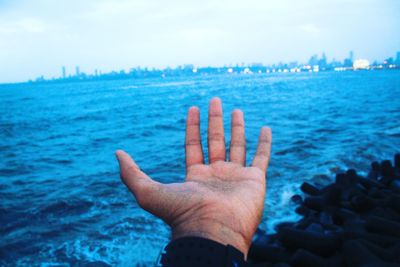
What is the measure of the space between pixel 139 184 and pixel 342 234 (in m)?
3.34

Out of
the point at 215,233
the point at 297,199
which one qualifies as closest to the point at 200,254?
the point at 215,233

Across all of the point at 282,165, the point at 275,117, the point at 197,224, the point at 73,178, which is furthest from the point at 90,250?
the point at 275,117

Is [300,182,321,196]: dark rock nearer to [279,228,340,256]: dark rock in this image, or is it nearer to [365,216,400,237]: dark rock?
[365,216,400,237]: dark rock

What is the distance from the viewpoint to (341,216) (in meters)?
5.72

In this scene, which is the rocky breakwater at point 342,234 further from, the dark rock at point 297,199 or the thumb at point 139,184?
the thumb at point 139,184

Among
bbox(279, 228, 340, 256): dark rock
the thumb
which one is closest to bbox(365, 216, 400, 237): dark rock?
bbox(279, 228, 340, 256): dark rock

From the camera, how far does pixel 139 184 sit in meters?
2.64

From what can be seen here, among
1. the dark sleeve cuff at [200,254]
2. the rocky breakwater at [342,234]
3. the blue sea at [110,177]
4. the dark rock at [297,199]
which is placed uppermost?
the dark sleeve cuff at [200,254]

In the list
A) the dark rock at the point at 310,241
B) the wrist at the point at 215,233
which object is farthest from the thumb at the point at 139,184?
the dark rock at the point at 310,241

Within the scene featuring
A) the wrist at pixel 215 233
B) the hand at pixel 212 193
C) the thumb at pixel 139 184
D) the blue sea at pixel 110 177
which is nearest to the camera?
the wrist at pixel 215 233

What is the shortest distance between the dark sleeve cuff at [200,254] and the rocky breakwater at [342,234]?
2.08 m

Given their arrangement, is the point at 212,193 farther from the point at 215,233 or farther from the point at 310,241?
the point at 310,241

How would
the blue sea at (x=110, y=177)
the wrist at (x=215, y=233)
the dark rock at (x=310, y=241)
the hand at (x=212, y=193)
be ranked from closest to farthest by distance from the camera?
the wrist at (x=215, y=233) < the hand at (x=212, y=193) < the dark rock at (x=310, y=241) < the blue sea at (x=110, y=177)

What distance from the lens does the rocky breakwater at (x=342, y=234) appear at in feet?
12.3
